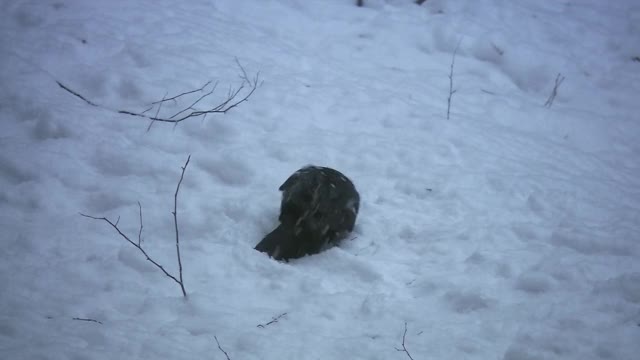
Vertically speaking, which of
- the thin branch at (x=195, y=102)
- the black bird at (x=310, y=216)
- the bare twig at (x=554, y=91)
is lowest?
the black bird at (x=310, y=216)

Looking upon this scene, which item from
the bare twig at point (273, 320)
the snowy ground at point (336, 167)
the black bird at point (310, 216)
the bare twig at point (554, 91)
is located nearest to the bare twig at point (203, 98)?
the snowy ground at point (336, 167)

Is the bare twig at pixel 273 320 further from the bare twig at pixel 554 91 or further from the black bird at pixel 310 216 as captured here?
the bare twig at pixel 554 91

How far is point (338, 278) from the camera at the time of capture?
145 inches

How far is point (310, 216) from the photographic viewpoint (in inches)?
157

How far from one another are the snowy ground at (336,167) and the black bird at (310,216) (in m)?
0.12

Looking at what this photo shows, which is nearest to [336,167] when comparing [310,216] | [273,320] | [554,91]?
[310,216]

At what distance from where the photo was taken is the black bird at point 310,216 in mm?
3863

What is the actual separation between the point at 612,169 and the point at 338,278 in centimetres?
327

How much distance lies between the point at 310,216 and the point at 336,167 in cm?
100

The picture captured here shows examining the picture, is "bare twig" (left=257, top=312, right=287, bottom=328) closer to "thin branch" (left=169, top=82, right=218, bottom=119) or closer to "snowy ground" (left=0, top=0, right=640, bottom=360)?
"snowy ground" (left=0, top=0, right=640, bottom=360)

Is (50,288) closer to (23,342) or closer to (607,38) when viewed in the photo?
(23,342)

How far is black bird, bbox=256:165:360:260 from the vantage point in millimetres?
3863

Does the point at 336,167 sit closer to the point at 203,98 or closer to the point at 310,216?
the point at 310,216

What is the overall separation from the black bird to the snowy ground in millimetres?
122
